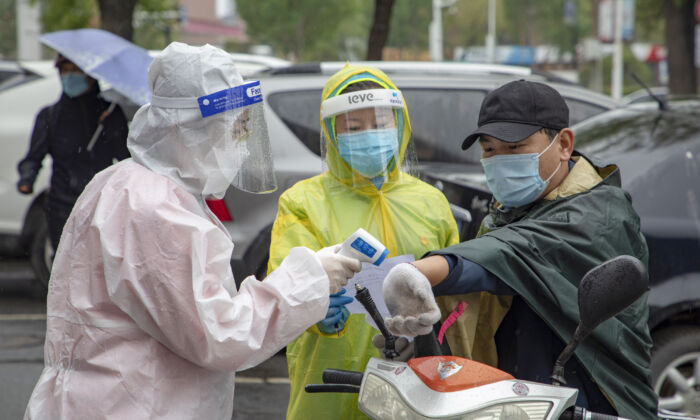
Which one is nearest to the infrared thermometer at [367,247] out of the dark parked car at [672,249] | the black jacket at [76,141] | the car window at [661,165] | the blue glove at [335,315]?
the blue glove at [335,315]

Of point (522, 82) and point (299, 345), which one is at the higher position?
→ point (522, 82)

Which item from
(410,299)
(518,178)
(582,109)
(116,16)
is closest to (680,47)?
(116,16)

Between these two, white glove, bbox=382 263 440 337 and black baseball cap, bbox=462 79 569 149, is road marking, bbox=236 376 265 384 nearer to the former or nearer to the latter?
black baseball cap, bbox=462 79 569 149

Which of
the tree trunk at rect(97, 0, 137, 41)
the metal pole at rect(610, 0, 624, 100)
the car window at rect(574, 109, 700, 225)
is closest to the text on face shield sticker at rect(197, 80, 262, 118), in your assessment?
the car window at rect(574, 109, 700, 225)

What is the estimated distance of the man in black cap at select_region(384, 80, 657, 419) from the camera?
6.69 feet

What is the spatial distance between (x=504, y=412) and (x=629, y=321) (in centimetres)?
63

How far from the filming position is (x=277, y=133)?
5633 millimetres

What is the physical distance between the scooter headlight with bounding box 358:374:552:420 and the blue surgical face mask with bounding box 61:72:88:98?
193 inches

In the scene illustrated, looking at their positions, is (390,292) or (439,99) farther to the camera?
(439,99)

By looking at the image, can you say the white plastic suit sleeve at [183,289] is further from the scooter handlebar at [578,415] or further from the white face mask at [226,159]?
the scooter handlebar at [578,415]

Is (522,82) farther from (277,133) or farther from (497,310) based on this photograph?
(277,133)

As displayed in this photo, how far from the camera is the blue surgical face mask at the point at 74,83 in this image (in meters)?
6.20

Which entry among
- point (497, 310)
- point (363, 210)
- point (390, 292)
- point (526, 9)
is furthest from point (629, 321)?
point (526, 9)

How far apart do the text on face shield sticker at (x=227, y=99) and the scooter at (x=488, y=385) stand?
2.41 ft
